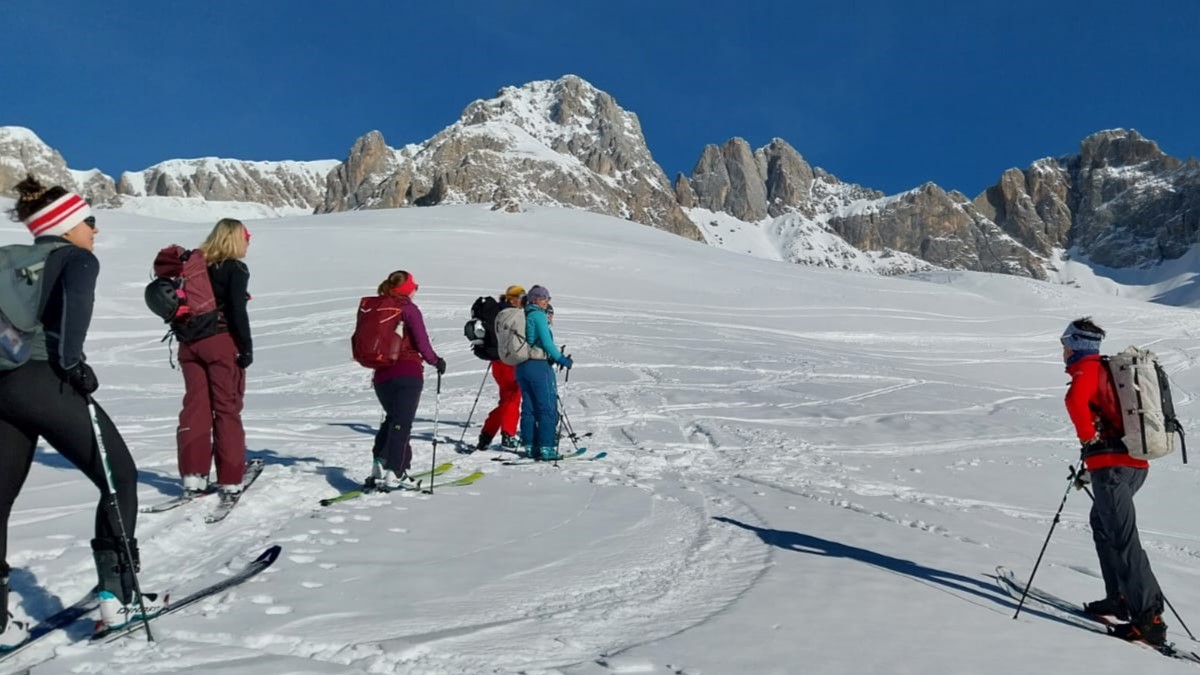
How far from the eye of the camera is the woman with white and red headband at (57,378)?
3.40 metres

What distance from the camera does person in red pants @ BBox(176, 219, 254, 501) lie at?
587 centimetres

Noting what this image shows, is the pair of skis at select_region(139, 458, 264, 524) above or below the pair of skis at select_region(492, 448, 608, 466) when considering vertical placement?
above

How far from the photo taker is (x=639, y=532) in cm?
571

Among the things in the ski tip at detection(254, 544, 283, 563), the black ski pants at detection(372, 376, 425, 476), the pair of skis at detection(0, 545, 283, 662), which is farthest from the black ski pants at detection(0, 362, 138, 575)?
the black ski pants at detection(372, 376, 425, 476)

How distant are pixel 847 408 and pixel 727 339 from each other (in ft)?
29.1

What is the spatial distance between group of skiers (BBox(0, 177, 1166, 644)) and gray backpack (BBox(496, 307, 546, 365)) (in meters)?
0.02

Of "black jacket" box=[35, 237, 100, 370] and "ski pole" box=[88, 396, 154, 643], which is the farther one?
"ski pole" box=[88, 396, 154, 643]

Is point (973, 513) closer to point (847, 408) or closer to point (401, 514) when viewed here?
point (401, 514)

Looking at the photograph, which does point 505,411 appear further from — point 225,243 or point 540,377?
point 225,243

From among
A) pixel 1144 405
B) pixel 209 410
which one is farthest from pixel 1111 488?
pixel 209 410

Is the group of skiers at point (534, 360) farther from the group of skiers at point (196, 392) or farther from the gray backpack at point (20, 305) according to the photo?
the gray backpack at point (20, 305)

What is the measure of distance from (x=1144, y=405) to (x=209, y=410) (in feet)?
20.8

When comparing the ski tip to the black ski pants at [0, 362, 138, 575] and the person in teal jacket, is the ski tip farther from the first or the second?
the person in teal jacket

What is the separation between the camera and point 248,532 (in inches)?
210
